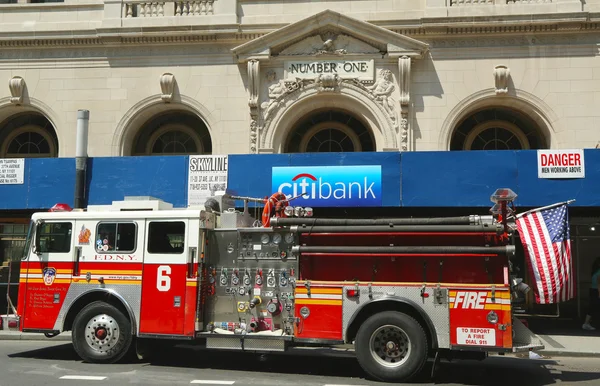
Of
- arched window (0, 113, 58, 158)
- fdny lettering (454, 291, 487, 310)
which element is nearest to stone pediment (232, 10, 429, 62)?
arched window (0, 113, 58, 158)

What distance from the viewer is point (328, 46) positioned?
16.4 meters

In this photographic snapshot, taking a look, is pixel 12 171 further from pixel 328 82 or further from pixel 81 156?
pixel 328 82

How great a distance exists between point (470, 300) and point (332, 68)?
31.6 feet

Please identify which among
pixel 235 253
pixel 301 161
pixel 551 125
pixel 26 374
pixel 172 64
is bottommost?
pixel 26 374

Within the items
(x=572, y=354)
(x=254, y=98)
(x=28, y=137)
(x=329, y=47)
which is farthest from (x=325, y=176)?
(x=28, y=137)

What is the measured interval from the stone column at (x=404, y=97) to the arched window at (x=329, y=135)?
1352 millimetres

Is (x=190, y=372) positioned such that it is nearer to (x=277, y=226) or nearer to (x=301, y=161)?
(x=277, y=226)

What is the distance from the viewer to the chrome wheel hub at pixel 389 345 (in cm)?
849

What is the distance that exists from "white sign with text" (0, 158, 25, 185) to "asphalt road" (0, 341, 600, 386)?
555 cm

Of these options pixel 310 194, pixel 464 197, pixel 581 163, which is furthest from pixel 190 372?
pixel 581 163

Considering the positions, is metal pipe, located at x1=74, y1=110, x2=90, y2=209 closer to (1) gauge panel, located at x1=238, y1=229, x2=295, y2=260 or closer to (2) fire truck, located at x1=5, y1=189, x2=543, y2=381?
(2) fire truck, located at x1=5, y1=189, x2=543, y2=381

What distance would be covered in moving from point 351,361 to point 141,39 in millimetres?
11541

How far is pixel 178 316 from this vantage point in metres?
9.45

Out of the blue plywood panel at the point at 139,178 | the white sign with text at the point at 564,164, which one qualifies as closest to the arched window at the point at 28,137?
the blue plywood panel at the point at 139,178
